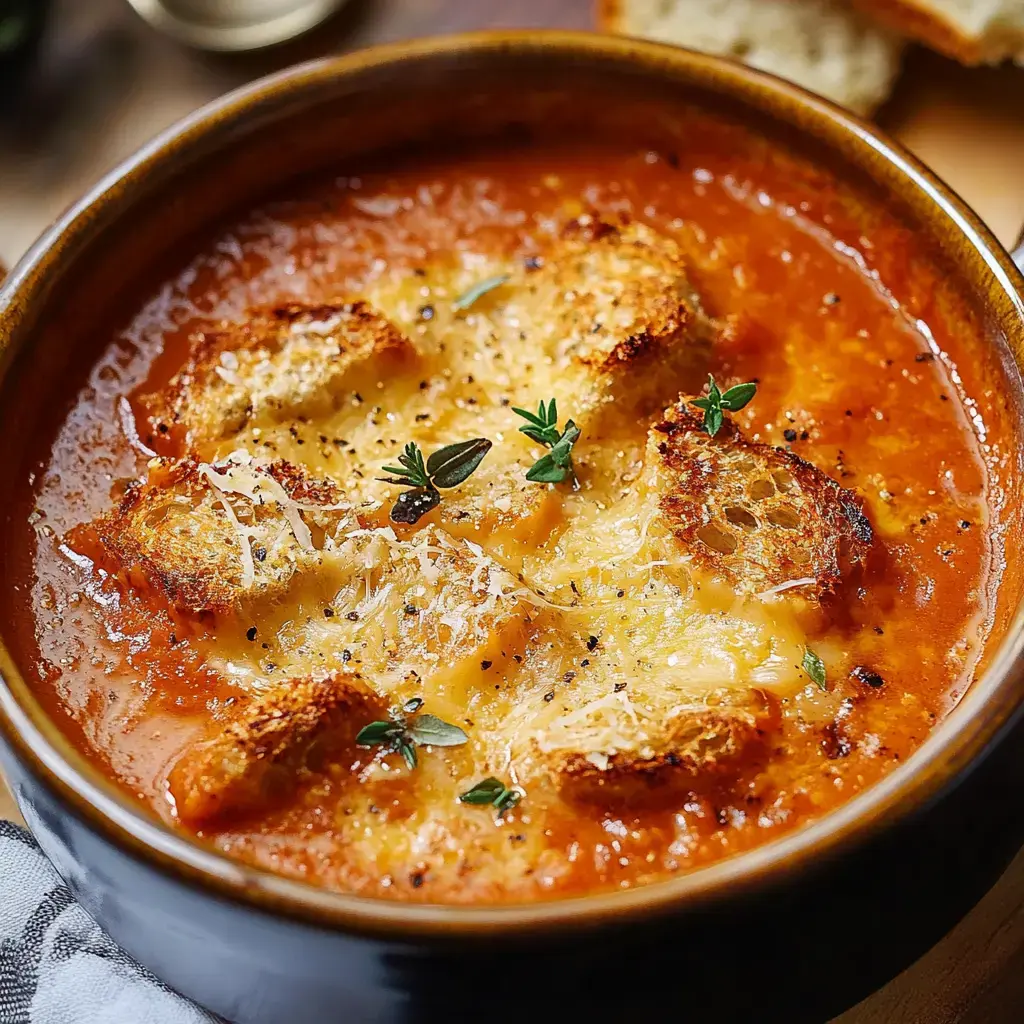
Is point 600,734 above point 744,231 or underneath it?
underneath

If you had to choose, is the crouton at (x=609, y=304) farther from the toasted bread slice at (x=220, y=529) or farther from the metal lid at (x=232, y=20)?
the metal lid at (x=232, y=20)

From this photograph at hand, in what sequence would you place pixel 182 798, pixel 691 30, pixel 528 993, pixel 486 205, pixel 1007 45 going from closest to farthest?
pixel 528 993
pixel 182 798
pixel 486 205
pixel 1007 45
pixel 691 30

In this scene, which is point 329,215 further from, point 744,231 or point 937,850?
point 937,850

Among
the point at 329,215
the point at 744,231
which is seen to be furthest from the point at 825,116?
the point at 329,215

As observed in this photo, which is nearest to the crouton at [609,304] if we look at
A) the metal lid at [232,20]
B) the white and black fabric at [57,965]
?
the white and black fabric at [57,965]

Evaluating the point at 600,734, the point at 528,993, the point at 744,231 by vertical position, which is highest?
the point at 744,231

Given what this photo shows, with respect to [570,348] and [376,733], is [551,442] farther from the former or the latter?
[376,733]

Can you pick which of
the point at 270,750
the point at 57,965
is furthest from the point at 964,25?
the point at 57,965
